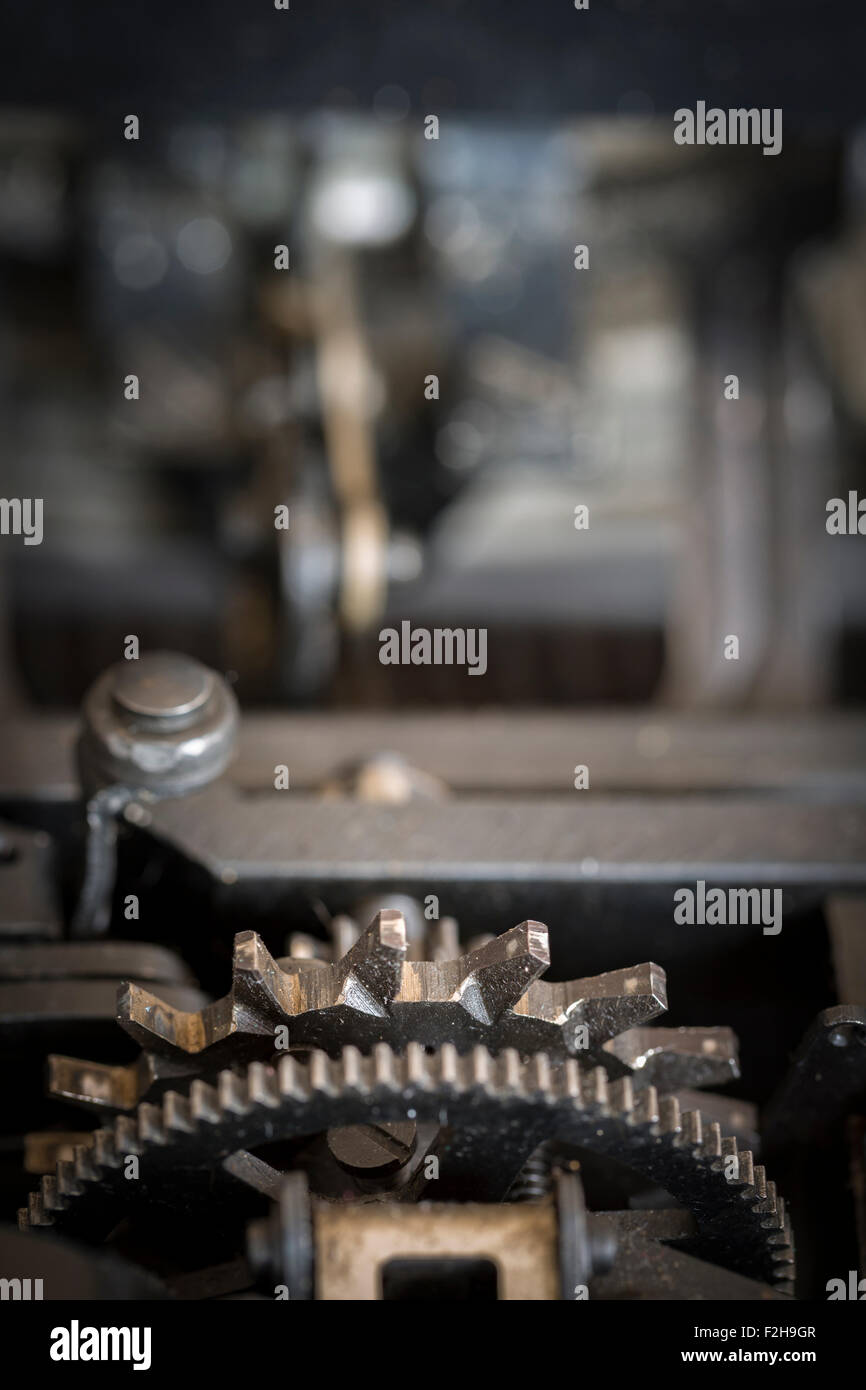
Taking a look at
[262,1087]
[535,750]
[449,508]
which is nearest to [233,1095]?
[262,1087]

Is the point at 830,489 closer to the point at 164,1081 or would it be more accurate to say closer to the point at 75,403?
the point at 75,403

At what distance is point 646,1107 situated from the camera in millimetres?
879

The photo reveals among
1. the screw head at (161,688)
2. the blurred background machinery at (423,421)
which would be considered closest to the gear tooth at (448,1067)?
the screw head at (161,688)

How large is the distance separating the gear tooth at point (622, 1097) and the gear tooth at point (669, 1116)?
2 centimetres

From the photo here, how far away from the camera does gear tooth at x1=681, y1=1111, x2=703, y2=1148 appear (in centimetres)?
89

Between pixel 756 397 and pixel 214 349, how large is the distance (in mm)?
777

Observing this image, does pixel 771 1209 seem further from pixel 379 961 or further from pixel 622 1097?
pixel 379 961

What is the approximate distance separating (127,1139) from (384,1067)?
15 cm

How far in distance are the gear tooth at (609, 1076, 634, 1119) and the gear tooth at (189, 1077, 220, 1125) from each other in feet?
0.68

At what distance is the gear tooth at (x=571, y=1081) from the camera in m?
0.85

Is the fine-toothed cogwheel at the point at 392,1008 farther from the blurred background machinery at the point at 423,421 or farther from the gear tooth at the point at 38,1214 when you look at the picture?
the blurred background machinery at the point at 423,421
